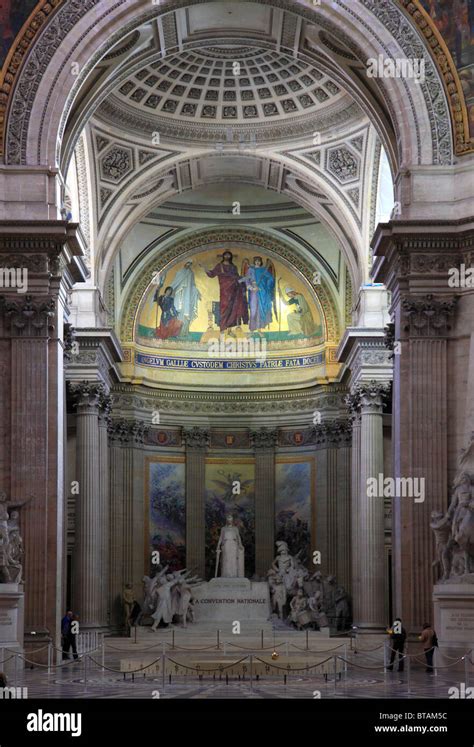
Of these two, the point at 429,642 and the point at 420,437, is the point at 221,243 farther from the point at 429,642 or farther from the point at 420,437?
the point at 429,642

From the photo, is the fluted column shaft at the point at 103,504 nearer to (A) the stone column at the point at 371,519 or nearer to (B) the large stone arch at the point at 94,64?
(A) the stone column at the point at 371,519

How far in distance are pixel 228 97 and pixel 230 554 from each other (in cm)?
1376

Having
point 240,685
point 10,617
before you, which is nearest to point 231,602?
point 10,617

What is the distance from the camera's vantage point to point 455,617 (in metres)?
25.5

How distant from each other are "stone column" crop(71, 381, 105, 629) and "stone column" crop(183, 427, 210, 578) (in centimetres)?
724

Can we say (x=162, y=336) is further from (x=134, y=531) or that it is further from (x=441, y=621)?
(x=441, y=621)

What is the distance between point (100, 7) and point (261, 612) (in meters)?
18.7

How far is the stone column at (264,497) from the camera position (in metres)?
48.4

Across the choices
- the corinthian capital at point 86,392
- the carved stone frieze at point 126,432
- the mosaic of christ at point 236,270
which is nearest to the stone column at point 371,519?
the corinthian capital at point 86,392

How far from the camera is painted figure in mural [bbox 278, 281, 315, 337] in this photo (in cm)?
4934

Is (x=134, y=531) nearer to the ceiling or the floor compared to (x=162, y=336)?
nearer to the floor
